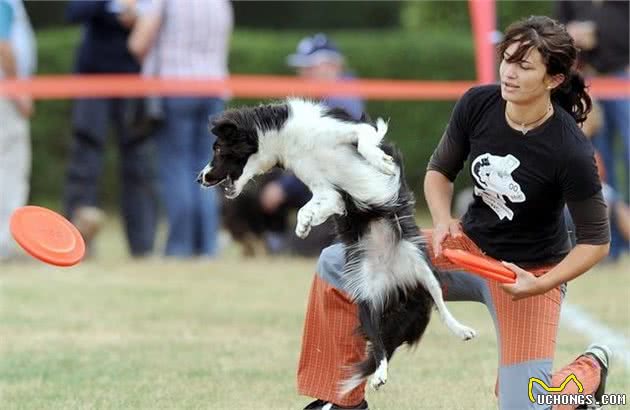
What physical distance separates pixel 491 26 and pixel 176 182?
276 cm

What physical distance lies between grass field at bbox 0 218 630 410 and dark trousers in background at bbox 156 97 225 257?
31cm

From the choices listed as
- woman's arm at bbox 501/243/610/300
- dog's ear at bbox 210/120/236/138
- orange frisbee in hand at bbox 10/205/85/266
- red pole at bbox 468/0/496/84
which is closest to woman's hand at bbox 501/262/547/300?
woman's arm at bbox 501/243/610/300

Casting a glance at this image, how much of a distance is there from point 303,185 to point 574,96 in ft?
20.5

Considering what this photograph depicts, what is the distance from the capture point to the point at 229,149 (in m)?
4.68

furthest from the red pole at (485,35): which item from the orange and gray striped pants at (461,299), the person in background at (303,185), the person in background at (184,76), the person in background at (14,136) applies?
the orange and gray striped pants at (461,299)

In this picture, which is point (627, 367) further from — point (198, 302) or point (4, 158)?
point (4, 158)

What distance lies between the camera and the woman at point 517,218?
4.52 m

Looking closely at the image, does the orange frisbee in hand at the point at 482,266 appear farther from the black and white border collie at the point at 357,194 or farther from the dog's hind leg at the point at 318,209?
the dog's hind leg at the point at 318,209

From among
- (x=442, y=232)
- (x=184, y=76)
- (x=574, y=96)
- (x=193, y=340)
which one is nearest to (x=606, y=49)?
(x=184, y=76)

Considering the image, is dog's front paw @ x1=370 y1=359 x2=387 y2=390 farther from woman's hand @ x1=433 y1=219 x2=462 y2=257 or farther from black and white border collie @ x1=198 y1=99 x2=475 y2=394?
woman's hand @ x1=433 y1=219 x2=462 y2=257

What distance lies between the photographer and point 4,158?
1009cm

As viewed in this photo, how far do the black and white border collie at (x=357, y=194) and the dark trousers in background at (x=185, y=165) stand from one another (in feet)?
17.2

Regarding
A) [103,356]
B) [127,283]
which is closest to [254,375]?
[103,356]

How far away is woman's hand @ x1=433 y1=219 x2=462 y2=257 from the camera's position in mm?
4820
